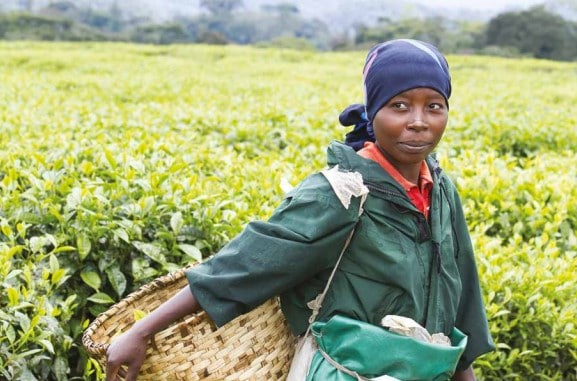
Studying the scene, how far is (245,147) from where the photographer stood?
4918 millimetres

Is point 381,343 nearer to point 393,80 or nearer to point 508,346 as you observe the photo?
point 393,80

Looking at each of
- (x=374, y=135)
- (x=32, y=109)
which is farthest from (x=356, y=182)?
(x=32, y=109)

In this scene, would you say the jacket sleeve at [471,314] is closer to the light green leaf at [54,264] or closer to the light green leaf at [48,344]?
the light green leaf at [48,344]

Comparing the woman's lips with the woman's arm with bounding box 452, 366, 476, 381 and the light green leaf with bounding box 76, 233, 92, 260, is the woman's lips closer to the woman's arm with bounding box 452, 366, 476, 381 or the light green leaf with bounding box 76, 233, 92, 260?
the woman's arm with bounding box 452, 366, 476, 381

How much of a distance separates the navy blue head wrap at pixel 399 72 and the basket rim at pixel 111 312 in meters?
0.63

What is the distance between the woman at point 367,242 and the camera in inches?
60.0

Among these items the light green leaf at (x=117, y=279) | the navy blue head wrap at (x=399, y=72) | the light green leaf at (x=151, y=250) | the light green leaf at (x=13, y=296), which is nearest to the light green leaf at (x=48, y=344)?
the light green leaf at (x=13, y=296)

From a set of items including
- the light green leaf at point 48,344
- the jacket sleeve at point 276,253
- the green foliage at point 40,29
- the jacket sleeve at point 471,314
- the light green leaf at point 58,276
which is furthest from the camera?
the green foliage at point 40,29

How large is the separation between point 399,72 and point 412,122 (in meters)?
0.11

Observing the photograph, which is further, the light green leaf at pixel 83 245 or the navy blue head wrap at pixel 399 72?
the light green leaf at pixel 83 245

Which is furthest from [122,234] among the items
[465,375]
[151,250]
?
[465,375]

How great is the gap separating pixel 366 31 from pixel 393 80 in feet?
124

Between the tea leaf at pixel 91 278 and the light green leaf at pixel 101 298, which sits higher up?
the tea leaf at pixel 91 278

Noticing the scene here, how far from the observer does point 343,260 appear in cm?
159
